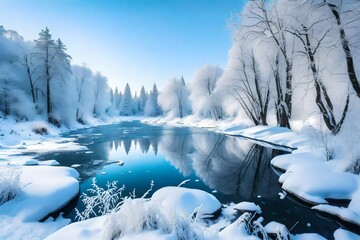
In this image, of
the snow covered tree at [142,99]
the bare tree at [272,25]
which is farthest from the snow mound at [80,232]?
the snow covered tree at [142,99]

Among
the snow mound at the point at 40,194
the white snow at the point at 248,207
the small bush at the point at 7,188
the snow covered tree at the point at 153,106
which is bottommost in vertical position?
the white snow at the point at 248,207

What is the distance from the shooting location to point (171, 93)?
55000 mm

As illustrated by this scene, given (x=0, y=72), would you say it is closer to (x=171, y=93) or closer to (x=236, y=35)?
(x=236, y=35)

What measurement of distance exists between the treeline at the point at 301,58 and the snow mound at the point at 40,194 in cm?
960

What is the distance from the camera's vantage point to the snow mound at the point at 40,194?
15.4 ft

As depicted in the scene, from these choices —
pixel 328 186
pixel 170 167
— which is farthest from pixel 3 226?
pixel 328 186

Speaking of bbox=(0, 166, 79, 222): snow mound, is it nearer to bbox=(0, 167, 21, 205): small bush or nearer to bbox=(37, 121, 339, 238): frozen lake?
bbox=(0, 167, 21, 205): small bush

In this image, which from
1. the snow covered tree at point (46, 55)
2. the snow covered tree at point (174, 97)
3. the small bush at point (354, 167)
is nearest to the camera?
the small bush at point (354, 167)

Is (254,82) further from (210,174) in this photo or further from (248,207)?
(248,207)

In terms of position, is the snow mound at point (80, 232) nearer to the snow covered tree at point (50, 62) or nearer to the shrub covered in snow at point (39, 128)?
the shrub covered in snow at point (39, 128)

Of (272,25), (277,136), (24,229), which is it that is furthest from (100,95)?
(24,229)

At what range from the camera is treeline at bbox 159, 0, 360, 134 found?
31.1 feet

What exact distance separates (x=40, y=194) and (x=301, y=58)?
51.0 ft

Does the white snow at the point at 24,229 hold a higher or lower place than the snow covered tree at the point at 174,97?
lower
